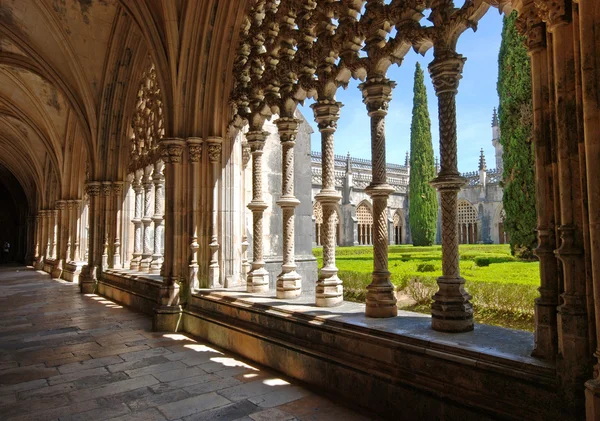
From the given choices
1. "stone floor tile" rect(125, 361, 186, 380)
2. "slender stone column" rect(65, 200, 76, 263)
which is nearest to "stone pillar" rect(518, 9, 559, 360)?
"stone floor tile" rect(125, 361, 186, 380)

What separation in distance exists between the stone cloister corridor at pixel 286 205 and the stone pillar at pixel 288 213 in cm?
2

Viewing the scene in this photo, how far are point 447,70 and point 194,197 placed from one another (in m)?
3.63

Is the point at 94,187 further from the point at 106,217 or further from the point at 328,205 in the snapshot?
the point at 328,205

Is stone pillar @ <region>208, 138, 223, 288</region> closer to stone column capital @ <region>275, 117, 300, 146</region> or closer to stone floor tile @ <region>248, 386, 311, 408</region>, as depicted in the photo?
stone column capital @ <region>275, 117, 300, 146</region>

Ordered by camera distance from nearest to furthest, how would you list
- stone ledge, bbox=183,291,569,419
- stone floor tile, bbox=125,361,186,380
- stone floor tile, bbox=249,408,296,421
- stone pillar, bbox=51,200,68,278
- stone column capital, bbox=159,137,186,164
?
stone ledge, bbox=183,291,569,419 < stone floor tile, bbox=249,408,296,421 < stone floor tile, bbox=125,361,186,380 < stone column capital, bbox=159,137,186,164 < stone pillar, bbox=51,200,68,278

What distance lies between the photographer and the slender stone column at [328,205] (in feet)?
12.2

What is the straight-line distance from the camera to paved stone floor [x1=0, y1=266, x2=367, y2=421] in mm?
2826

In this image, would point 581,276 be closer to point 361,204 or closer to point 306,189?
point 306,189

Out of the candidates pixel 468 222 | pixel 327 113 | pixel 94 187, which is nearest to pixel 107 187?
pixel 94 187

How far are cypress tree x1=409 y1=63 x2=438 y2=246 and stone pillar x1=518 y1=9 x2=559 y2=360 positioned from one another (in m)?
15.2

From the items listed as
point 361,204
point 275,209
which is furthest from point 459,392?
point 361,204

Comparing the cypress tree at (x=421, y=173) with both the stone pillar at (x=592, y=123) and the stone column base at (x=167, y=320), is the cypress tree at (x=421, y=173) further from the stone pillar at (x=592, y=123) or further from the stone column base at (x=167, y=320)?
the stone pillar at (x=592, y=123)

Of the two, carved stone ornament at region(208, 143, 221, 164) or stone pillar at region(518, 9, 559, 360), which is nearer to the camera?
stone pillar at region(518, 9, 559, 360)

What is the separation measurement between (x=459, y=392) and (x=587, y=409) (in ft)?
2.16
